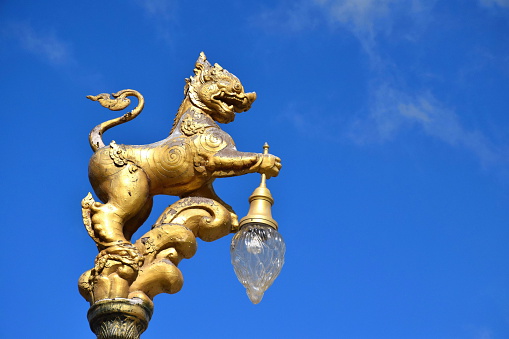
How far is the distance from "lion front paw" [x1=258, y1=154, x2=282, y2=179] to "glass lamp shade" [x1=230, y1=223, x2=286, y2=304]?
2.25 feet

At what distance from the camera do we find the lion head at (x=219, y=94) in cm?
922

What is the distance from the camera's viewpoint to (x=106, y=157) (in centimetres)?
844

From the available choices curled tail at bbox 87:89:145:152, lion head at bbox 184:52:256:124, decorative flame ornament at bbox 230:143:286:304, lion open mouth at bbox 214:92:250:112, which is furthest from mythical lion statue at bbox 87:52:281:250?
decorative flame ornament at bbox 230:143:286:304

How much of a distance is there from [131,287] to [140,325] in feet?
1.11

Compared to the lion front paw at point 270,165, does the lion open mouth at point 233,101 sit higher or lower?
higher

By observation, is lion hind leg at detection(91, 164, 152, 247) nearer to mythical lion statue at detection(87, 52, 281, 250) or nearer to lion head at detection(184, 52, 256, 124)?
mythical lion statue at detection(87, 52, 281, 250)

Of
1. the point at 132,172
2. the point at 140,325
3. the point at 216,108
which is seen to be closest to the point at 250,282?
the point at 140,325

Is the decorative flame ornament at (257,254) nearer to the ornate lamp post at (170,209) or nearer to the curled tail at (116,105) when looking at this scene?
the ornate lamp post at (170,209)

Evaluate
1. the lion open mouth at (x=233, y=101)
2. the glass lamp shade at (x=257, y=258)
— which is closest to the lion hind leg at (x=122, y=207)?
the glass lamp shade at (x=257, y=258)

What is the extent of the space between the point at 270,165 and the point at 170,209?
0.91m

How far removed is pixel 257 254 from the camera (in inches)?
305

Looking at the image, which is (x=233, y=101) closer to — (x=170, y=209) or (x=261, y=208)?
(x=170, y=209)

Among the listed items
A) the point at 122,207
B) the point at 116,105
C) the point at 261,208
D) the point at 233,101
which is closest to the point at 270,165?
the point at 261,208

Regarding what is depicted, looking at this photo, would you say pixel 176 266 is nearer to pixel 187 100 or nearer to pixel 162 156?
pixel 162 156
